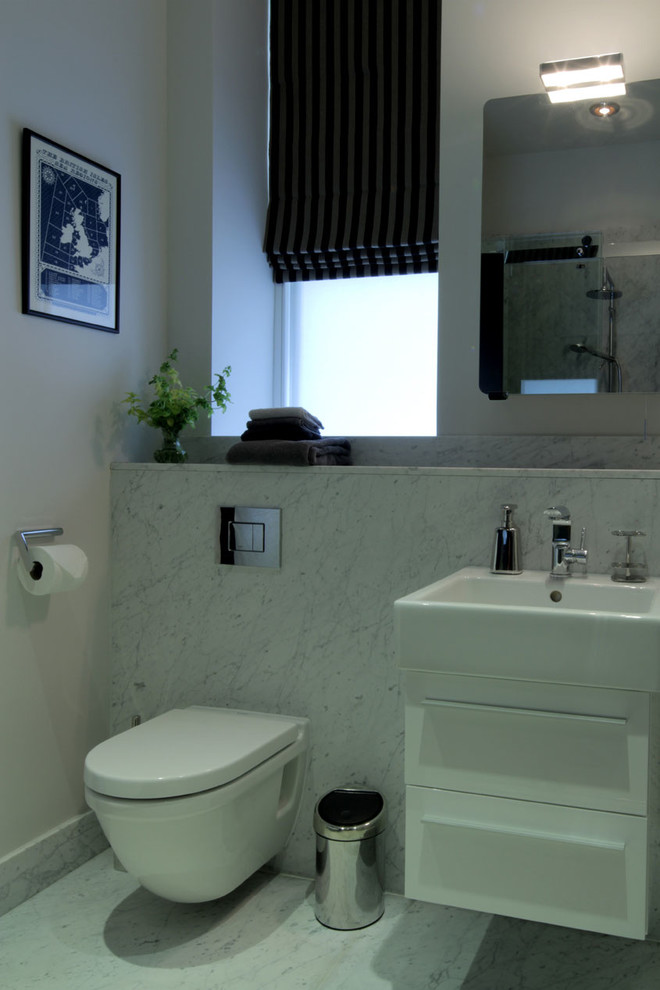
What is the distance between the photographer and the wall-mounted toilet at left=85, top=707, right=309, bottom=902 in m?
1.71

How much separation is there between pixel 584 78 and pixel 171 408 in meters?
1.36

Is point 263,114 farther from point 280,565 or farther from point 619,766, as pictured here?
point 619,766

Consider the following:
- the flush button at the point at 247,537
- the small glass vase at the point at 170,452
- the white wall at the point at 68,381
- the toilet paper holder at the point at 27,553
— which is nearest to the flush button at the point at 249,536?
the flush button at the point at 247,537

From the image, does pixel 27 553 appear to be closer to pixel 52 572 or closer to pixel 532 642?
pixel 52 572

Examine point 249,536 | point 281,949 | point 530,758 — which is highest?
point 249,536

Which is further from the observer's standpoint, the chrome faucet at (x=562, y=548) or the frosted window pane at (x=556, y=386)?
the frosted window pane at (x=556, y=386)

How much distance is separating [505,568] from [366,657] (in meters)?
0.43

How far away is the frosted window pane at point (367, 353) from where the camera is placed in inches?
108

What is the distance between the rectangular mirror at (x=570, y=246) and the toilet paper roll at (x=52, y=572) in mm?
1149

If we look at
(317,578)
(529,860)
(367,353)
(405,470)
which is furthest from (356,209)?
(529,860)

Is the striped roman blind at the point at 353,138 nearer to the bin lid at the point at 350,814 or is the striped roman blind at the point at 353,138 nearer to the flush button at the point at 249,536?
the flush button at the point at 249,536

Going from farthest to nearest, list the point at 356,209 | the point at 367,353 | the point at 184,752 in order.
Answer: the point at 367,353, the point at 356,209, the point at 184,752

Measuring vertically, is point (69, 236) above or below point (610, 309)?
above

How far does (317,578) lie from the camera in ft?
7.14
